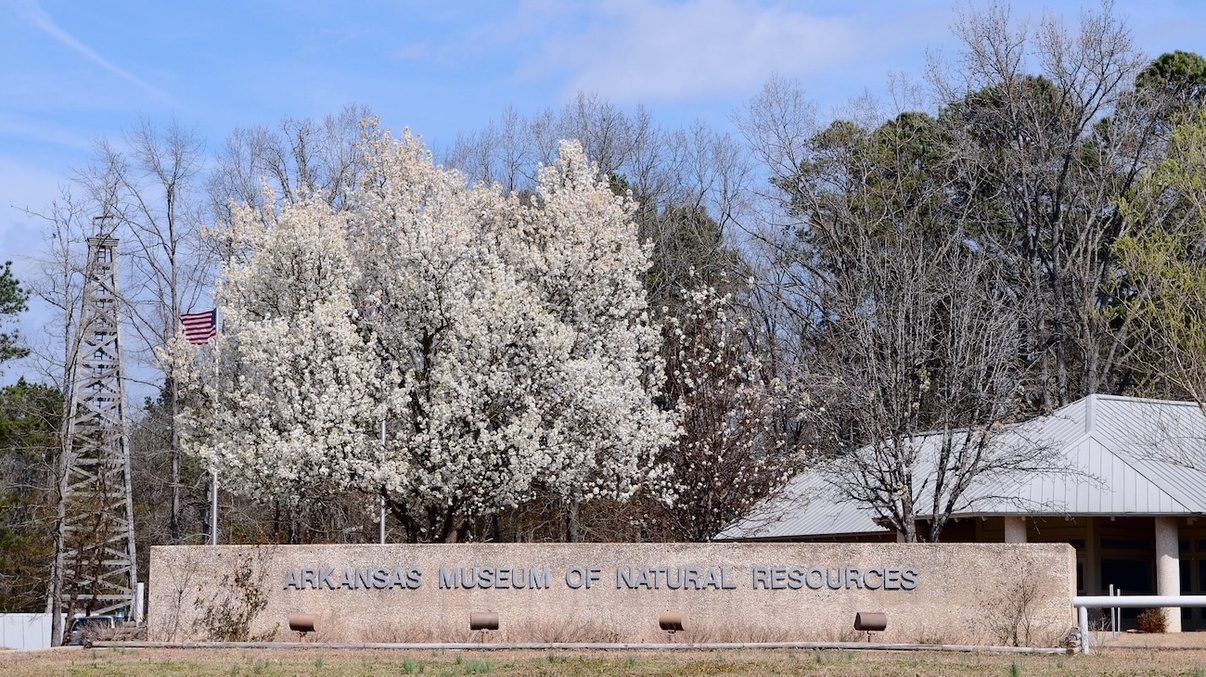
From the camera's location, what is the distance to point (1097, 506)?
30.8m

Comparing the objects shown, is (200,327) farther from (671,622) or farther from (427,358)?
(671,622)

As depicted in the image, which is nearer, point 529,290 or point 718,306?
point 529,290

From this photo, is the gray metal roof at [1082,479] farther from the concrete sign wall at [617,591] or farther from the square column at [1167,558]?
the concrete sign wall at [617,591]

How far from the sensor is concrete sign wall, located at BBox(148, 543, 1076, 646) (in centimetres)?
2119

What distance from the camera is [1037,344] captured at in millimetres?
47938

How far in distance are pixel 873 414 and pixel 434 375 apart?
963 cm

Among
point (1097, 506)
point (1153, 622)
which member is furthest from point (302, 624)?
point (1097, 506)

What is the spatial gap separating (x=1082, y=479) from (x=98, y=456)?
2913 centimetres

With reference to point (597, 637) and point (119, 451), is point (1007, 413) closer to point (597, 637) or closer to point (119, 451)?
point (597, 637)

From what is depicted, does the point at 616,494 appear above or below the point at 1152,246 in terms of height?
below

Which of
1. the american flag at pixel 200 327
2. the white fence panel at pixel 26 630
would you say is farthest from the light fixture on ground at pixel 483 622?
the white fence panel at pixel 26 630

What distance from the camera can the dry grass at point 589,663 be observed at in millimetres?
15977

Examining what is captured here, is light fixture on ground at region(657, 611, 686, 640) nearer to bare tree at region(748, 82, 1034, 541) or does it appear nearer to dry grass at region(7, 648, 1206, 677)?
dry grass at region(7, 648, 1206, 677)

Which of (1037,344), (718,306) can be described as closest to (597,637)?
→ (718,306)
